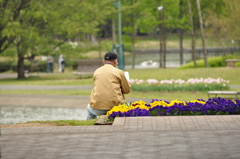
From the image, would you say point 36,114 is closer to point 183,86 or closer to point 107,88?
point 107,88

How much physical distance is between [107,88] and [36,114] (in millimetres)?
6786

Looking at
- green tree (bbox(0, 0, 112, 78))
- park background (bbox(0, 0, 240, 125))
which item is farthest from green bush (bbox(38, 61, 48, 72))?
green tree (bbox(0, 0, 112, 78))

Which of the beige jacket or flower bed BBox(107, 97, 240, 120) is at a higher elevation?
the beige jacket

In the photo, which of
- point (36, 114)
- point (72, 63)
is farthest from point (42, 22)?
point (36, 114)

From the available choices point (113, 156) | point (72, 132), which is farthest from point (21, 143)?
point (113, 156)

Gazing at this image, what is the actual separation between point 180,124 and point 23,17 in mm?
24772

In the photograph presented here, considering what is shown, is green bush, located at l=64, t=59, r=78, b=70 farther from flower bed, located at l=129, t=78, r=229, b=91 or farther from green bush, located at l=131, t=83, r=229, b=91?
green bush, located at l=131, t=83, r=229, b=91

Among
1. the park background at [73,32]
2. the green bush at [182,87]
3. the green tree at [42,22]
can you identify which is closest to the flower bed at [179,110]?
the green bush at [182,87]

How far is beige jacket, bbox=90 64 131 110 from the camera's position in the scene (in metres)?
9.74

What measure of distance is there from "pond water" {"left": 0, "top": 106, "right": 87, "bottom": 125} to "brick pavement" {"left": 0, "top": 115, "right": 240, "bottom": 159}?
19.5ft

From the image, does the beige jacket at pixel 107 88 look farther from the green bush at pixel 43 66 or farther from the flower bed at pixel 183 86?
the green bush at pixel 43 66

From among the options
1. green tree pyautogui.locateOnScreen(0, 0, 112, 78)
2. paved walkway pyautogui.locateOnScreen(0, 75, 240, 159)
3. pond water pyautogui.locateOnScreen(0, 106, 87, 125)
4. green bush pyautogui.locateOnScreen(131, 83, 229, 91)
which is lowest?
pond water pyautogui.locateOnScreen(0, 106, 87, 125)

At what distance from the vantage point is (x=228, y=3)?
36.5 m

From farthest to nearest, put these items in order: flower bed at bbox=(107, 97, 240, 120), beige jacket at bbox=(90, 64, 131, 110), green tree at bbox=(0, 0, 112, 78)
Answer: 1. green tree at bbox=(0, 0, 112, 78)
2. beige jacket at bbox=(90, 64, 131, 110)
3. flower bed at bbox=(107, 97, 240, 120)
